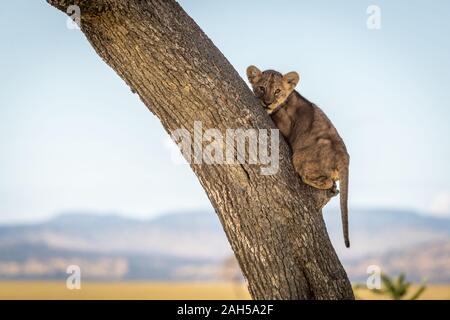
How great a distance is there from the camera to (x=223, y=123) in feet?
17.6

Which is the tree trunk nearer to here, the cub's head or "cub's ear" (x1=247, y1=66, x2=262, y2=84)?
the cub's head

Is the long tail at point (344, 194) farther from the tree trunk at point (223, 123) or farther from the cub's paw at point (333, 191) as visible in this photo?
the tree trunk at point (223, 123)

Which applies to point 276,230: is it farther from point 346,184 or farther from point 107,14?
point 107,14

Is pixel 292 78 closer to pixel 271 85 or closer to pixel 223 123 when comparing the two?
pixel 271 85

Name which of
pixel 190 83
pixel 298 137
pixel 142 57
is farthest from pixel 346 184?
pixel 142 57

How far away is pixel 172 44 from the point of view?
17.8ft

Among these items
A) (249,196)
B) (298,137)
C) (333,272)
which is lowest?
(333,272)

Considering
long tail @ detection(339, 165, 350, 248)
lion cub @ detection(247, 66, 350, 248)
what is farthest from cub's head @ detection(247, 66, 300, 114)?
long tail @ detection(339, 165, 350, 248)

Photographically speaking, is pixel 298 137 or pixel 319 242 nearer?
pixel 319 242

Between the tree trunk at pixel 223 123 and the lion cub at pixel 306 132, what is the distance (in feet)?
1.32

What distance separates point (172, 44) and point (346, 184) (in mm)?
2119

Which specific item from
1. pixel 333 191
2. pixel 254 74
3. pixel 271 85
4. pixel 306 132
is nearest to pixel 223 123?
pixel 306 132

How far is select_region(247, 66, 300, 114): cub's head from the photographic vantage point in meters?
6.82
